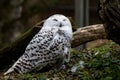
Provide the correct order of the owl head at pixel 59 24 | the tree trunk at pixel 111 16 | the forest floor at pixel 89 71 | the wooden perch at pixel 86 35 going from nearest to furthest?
the tree trunk at pixel 111 16 < the forest floor at pixel 89 71 < the owl head at pixel 59 24 < the wooden perch at pixel 86 35

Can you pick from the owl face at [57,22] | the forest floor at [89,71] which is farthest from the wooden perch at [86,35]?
the owl face at [57,22]

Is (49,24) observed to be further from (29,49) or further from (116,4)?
(116,4)

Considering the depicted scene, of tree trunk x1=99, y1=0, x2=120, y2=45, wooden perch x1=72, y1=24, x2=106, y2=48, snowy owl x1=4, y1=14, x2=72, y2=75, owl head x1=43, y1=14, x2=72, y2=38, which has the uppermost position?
tree trunk x1=99, y1=0, x2=120, y2=45

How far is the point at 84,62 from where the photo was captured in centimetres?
499

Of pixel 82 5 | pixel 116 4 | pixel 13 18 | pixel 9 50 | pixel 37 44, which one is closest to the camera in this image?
pixel 116 4

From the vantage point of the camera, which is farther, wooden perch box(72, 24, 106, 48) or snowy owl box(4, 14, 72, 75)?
wooden perch box(72, 24, 106, 48)

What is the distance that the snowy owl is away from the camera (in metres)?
4.72


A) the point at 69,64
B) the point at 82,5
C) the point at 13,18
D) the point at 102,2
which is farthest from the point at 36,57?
the point at 13,18

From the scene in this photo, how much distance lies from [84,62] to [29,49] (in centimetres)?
51

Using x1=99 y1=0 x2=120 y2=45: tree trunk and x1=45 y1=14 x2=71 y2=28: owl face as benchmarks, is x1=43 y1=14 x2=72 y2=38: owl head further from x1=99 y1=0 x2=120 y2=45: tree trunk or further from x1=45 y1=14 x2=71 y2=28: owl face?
x1=99 y1=0 x2=120 y2=45: tree trunk

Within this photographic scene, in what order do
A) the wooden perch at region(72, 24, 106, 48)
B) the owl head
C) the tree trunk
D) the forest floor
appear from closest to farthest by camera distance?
the tree trunk < the forest floor < the owl head < the wooden perch at region(72, 24, 106, 48)

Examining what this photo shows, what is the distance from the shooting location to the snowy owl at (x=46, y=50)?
4723 millimetres

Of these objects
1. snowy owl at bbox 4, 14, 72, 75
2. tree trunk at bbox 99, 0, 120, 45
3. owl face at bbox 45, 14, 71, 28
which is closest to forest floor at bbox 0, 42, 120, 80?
snowy owl at bbox 4, 14, 72, 75

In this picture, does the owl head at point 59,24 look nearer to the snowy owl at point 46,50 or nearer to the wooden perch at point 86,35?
the snowy owl at point 46,50
